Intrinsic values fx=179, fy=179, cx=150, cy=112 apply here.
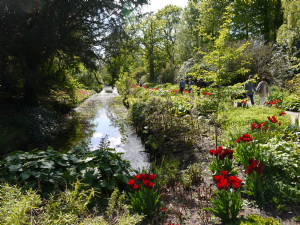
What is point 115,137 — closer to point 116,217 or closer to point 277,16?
point 116,217

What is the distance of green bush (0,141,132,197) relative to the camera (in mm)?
2777

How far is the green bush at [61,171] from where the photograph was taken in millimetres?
2777

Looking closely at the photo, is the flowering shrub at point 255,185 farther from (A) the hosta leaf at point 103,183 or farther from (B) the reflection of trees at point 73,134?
(B) the reflection of trees at point 73,134

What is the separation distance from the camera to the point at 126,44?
8.59 metres

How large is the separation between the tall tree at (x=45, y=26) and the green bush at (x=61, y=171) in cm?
500

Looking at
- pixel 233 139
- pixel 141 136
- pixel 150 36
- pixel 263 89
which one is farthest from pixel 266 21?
pixel 233 139

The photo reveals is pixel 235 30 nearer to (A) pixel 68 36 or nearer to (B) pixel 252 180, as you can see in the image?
(A) pixel 68 36

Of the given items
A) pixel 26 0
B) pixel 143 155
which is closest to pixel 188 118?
pixel 143 155

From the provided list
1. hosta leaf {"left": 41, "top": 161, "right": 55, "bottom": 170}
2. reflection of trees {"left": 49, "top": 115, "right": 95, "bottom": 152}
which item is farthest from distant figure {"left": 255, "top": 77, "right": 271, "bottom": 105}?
hosta leaf {"left": 41, "top": 161, "right": 55, "bottom": 170}

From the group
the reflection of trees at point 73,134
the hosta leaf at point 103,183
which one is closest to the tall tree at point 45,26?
the reflection of trees at point 73,134

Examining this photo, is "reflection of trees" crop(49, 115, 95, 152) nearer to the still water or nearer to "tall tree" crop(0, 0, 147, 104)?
the still water

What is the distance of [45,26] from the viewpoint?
6.66 metres

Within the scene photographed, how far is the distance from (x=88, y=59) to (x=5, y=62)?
3065 mm

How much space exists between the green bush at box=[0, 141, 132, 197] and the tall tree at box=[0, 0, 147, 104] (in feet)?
16.4
